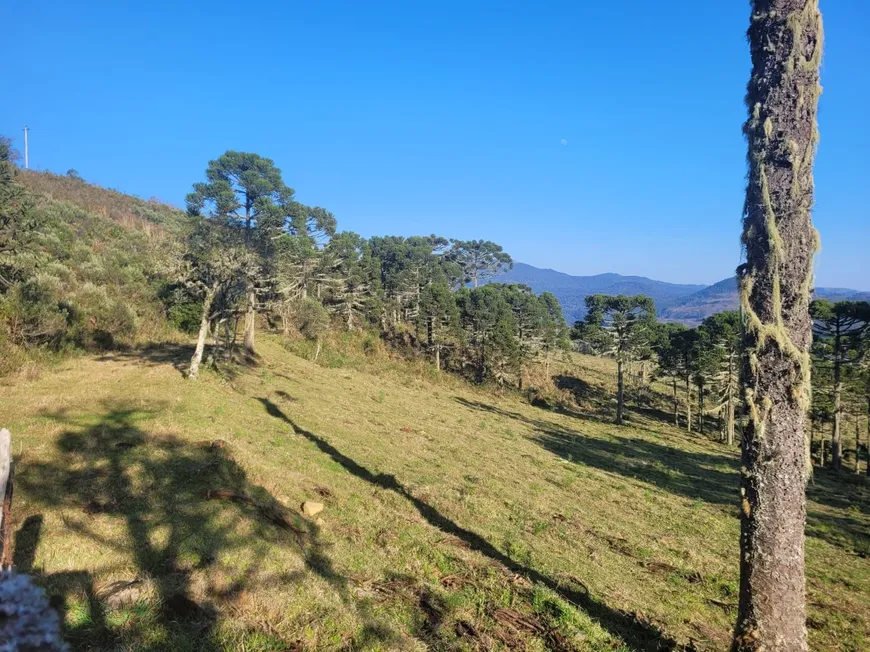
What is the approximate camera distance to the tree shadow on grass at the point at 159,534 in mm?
4785

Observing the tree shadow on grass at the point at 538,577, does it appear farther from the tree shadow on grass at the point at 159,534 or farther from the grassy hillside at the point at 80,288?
the grassy hillside at the point at 80,288

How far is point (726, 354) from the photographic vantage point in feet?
133

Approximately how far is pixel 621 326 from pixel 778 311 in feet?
118

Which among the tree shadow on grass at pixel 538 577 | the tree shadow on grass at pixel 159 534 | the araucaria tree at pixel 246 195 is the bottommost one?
the tree shadow on grass at pixel 538 577

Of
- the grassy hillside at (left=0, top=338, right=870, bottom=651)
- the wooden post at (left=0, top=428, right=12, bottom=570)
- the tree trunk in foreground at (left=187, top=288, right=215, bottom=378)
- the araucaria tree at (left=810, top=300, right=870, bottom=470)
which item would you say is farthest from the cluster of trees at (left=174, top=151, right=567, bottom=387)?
the araucaria tree at (left=810, top=300, right=870, bottom=470)

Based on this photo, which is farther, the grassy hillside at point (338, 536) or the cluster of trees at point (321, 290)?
the cluster of trees at point (321, 290)

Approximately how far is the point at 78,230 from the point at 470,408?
112 ft

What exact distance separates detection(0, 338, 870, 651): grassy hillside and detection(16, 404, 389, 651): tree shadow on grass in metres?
0.03

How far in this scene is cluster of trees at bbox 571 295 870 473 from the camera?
95.5ft

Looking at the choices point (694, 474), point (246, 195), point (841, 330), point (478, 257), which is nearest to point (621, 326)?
point (841, 330)

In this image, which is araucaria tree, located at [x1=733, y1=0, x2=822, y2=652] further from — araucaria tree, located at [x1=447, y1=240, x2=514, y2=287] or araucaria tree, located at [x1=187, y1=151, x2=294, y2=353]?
araucaria tree, located at [x1=447, y1=240, x2=514, y2=287]

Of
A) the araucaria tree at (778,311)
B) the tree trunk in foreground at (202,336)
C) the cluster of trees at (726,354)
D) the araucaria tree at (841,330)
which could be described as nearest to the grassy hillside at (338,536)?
the tree trunk in foreground at (202,336)

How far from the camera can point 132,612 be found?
4.82m

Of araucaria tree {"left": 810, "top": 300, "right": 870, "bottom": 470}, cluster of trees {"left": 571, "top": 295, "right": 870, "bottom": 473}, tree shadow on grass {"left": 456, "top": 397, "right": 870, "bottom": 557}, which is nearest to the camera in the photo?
tree shadow on grass {"left": 456, "top": 397, "right": 870, "bottom": 557}
